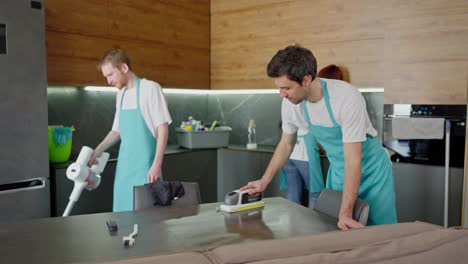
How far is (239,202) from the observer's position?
1971 mm

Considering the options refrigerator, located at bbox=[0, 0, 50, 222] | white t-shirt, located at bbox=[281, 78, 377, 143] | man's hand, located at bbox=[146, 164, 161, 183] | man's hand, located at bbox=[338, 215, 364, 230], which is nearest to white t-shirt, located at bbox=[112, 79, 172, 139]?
man's hand, located at bbox=[146, 164, 161, 183]

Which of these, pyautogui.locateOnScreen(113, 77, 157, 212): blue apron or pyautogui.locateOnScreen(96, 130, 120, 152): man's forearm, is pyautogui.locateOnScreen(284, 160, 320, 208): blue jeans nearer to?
pyautogui.locateOnScreen(113, 77, 157, 212): blue apron

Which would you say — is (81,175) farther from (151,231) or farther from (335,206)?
(335,206)

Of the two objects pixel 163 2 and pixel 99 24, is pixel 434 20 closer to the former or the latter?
pixel 163 2

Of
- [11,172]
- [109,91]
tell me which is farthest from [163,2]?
[11,172]

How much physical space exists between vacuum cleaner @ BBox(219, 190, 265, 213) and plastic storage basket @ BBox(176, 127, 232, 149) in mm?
1981

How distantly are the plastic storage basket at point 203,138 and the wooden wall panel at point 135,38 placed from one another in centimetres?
44

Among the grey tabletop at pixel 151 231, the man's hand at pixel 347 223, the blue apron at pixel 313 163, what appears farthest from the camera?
the blue apron at pixel 313 163

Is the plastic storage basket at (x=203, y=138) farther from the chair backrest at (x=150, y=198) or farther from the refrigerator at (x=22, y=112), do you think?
the chair backrest at (x=150, y=198)

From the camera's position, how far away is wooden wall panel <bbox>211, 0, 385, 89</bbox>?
11.2 feet

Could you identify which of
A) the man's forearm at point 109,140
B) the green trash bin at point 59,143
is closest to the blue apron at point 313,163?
the man's forearm at point 109,140

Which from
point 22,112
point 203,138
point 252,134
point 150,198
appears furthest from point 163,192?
point 252,134

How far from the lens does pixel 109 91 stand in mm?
3865

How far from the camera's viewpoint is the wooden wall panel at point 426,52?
9.88ft
